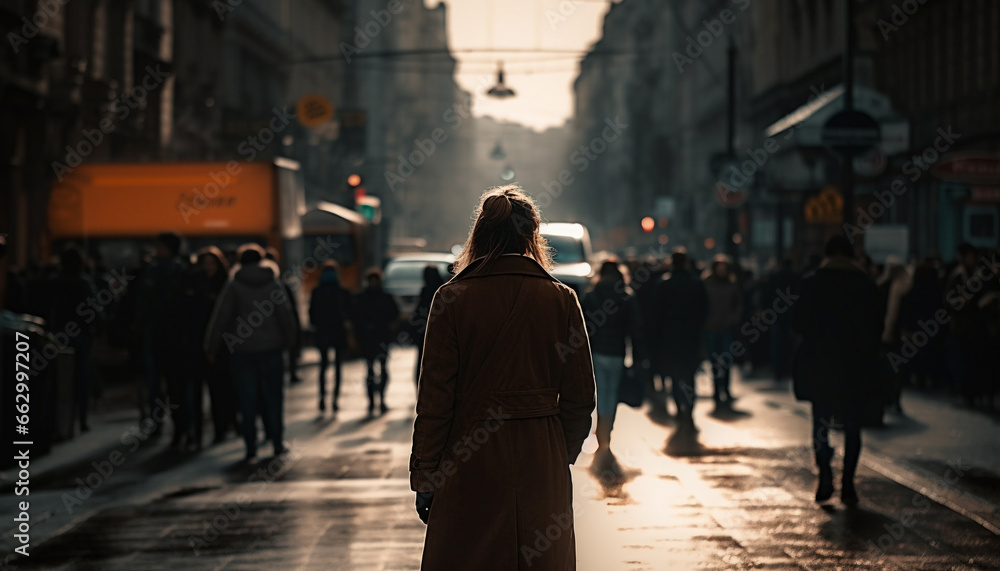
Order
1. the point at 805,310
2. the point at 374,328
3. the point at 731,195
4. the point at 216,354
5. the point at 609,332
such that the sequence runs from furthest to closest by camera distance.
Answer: the point at 731,195 → the point at 374,328 → the point at 216,354 → the point at 609,332 → the point at 805,310

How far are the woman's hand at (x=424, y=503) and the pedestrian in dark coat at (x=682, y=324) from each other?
401 inches

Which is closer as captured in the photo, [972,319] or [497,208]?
[497,208]

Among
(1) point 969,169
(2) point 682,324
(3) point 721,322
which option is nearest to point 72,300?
(2) point 682,324

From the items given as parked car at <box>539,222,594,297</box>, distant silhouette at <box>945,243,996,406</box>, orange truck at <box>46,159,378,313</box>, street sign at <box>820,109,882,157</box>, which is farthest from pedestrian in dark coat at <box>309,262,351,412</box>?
distant silhouette at <box>945,243,996,406</box>

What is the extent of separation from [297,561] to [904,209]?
27572 mm

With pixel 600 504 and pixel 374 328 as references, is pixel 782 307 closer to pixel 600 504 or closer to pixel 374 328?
pixel 374 328

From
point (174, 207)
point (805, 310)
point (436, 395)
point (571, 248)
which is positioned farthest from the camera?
point (571, 248)

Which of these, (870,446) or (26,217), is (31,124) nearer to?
(26,217)

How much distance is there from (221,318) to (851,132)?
25.6 feet

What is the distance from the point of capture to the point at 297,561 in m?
7.35

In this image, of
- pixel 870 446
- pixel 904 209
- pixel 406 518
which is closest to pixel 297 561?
pixel 406 518

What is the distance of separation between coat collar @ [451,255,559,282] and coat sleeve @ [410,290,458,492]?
6.2 inches

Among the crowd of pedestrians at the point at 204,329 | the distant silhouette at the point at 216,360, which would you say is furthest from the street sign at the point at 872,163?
the distant silhouette at the point at 216,360

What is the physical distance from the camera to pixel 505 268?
4.64 meters
